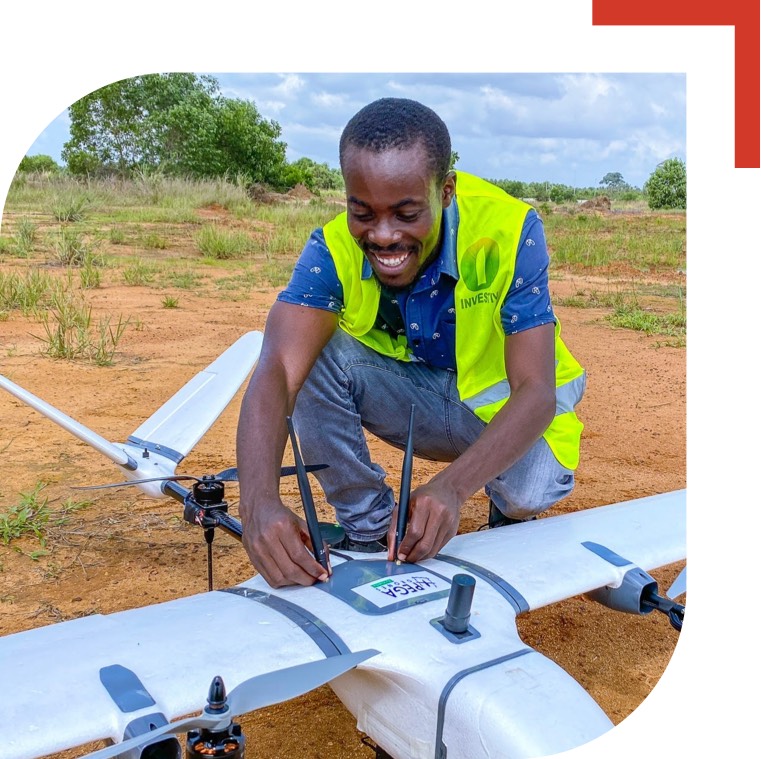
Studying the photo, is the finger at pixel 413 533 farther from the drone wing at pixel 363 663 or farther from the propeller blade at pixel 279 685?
the propeller blade at pixel 279 685

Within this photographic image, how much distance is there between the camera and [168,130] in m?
14.3

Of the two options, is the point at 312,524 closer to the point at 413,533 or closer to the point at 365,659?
the point at 413,533

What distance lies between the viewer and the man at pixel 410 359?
2.28 m

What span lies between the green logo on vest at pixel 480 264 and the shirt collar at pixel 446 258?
3 cm

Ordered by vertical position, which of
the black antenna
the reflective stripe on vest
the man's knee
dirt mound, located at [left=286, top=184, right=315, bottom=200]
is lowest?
the man's knee

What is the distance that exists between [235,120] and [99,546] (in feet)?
45.9

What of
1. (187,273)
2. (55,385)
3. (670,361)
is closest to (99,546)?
(55,385)

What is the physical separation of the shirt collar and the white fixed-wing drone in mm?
788

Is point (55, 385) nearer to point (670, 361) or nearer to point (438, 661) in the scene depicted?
point (438, 661)

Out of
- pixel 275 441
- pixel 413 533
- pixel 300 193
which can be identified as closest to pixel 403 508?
pixel 413 533

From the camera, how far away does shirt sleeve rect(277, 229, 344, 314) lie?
2.73 meters

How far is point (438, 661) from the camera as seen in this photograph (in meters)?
1.81

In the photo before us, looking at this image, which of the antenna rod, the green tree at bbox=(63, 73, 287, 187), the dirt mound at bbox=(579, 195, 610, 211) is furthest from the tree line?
the antenna rod

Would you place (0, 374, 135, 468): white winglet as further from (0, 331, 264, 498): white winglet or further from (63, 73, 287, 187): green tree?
(63, 73, 287, 187): green tree
